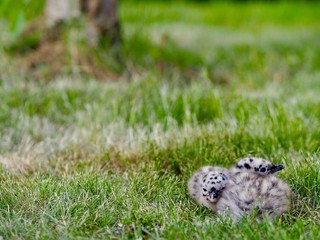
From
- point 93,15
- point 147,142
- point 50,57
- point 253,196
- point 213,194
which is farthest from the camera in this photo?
point 93,15

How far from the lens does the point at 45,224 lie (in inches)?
128

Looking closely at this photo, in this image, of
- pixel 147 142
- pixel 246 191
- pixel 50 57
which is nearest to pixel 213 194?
pixel 246 191

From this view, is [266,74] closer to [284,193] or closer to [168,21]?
[284,193]

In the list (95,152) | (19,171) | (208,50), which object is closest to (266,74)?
(208,50)

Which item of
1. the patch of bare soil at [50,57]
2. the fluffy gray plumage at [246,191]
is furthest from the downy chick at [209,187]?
the patch of bare soil at [50,57]

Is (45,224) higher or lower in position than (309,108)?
higher

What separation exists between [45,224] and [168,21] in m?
11.3

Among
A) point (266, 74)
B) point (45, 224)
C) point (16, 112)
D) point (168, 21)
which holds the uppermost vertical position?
point (45, 224)

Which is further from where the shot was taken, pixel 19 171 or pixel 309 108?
pixel 309 108

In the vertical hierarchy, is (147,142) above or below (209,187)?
below

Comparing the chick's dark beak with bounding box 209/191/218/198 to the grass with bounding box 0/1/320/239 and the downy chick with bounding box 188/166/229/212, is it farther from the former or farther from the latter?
the grass with bounding box 0/1/320/239

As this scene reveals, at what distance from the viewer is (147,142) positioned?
469cm

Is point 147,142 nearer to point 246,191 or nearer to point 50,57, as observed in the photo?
point 246,191

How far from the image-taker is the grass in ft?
10.9
